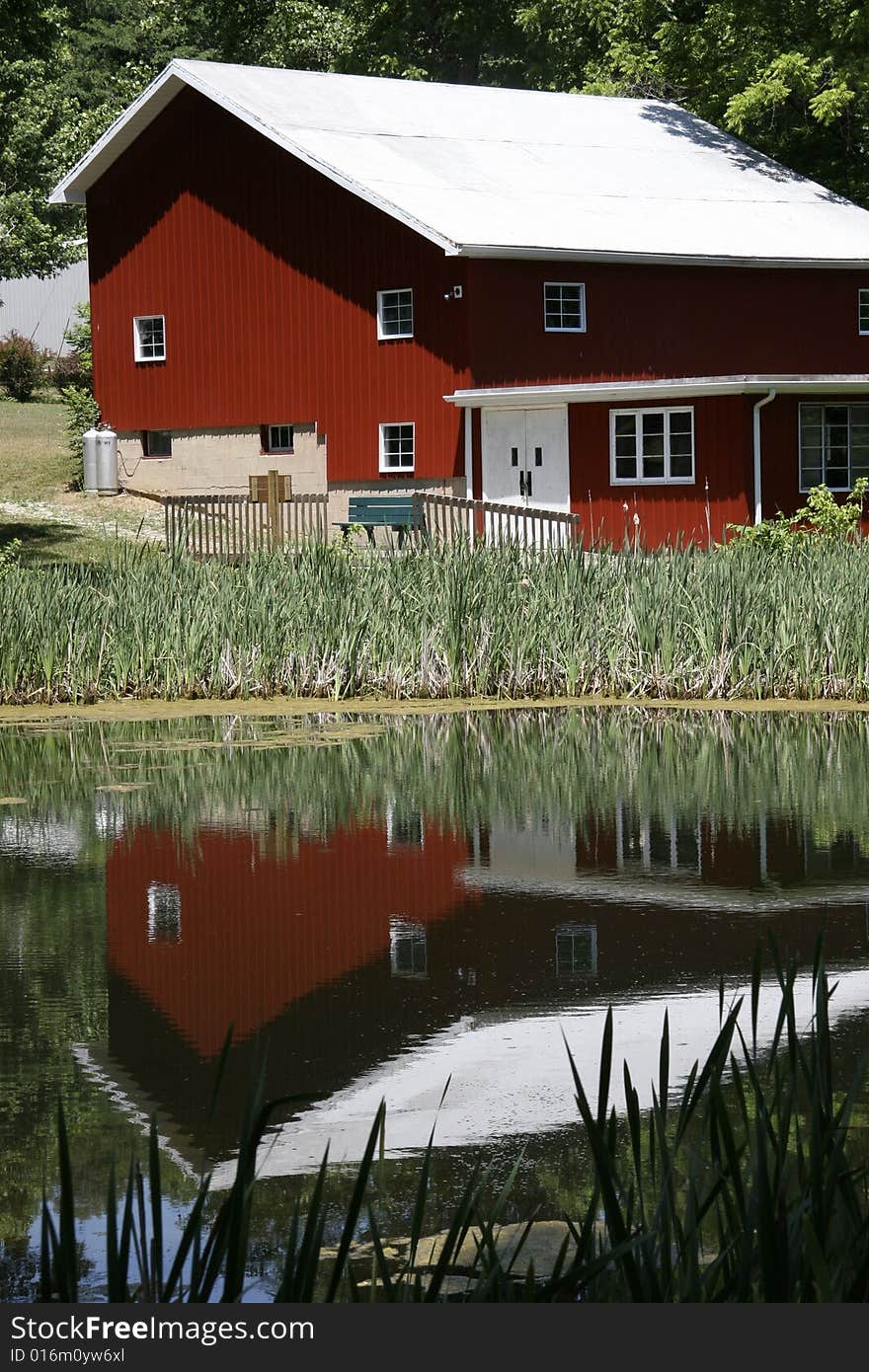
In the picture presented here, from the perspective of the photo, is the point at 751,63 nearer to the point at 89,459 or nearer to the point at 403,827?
the point at 89,459

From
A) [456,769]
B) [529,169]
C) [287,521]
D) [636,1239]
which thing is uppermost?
[529,169]

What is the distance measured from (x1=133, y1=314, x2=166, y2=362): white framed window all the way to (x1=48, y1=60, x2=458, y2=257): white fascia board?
9.61ft

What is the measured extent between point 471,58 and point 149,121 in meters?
21.8

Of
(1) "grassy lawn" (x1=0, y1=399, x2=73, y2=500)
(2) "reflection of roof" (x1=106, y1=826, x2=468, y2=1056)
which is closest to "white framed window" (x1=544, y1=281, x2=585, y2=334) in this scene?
(1) "grassy lawn" (x1=0, y1=399, x2=73, y2=500)

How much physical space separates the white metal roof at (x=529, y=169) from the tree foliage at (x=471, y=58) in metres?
1.74

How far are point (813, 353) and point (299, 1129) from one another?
3553 cm

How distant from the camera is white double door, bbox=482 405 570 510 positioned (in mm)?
35000

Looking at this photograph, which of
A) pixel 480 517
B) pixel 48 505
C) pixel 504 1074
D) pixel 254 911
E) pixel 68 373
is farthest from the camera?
pixel 68 373

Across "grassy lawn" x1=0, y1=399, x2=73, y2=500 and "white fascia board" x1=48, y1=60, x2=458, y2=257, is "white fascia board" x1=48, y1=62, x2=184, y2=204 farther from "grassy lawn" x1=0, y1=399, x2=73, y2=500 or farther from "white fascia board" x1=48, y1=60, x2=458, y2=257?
"grassy lawn" x1=0, y1=399, x2=73, y2=500

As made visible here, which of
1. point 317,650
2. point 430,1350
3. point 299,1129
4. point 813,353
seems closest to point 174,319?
point 813,353

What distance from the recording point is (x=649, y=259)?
37188 mm

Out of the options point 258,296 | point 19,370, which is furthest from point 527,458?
point 19,370

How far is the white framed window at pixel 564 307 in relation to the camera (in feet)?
122

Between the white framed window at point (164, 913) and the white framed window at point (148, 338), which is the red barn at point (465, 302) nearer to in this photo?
the white framed window at point (148, 338)
